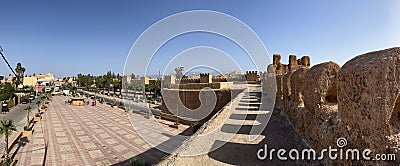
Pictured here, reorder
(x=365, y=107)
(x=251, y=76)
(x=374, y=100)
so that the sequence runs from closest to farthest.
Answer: (x=374, y=100)
(x=365, y=107)
(x=251, y=76)

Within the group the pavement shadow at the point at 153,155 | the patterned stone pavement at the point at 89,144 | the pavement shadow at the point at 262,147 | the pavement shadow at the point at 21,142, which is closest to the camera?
the pavement shadow at the point at 262,147

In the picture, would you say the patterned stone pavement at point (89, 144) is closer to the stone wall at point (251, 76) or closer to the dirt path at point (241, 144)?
the dirt path at point (241, 144)

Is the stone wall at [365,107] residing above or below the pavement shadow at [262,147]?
above

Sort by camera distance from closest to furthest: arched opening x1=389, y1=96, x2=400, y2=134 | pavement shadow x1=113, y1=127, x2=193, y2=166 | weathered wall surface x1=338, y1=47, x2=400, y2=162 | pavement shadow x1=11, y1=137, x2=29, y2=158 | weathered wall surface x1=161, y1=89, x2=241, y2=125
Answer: weathered wall surface x1=338, y1=47, x2=400, y2=162
arched opening x1=389, y1=96, x2=400, y2=134
pavement shadow x1=113, y1=127, x2=193, y2=166
pavement shadow x1=11, y1=137, x2=29, y2=158
weathered wall surface x1=161, y1=89, x2=241, y2=125

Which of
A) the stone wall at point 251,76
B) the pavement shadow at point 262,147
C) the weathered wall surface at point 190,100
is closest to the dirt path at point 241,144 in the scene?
the pavement shadow at point 262,147

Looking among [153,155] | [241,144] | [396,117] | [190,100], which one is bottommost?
[153,155]

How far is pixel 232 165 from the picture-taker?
179 inches

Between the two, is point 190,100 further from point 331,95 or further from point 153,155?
point 331,95

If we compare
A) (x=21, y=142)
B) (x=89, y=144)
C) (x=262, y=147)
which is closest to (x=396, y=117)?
(x=262, y=147)

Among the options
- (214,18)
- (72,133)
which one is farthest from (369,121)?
(72,133)

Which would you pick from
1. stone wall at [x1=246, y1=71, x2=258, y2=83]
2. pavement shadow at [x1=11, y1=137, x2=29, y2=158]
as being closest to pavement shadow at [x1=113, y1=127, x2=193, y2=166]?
pavement shadow at [x1=11, y1=137, x2=29, y2=158]

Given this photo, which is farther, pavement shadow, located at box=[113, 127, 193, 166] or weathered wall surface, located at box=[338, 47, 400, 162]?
pavement shadow, located at box=[113, 127, 193, 166]

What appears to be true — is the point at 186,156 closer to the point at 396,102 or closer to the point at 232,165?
the point at 232,165

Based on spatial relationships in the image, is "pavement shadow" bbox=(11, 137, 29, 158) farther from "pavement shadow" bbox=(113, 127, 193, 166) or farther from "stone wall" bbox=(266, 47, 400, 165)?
"stone wall" bbox=(266, 47, 400, 165)
